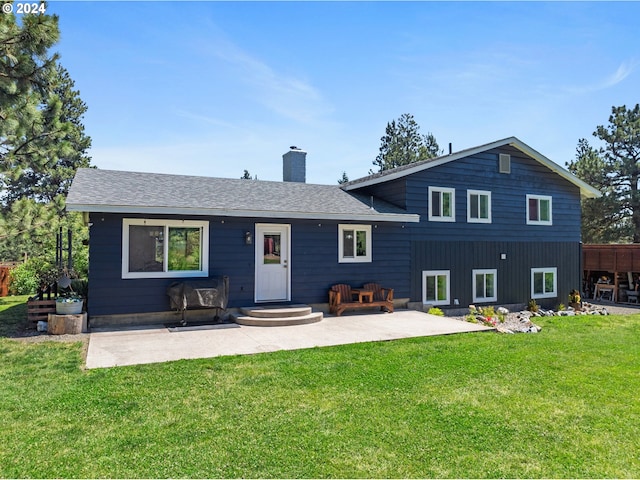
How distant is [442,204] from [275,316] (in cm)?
590

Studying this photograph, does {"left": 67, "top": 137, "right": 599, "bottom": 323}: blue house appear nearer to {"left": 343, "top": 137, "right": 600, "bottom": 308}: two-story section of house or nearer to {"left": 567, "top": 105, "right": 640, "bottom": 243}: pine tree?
{"left": 343, "top": 137, "right": 600, "bottom": 308}: two-story section of house

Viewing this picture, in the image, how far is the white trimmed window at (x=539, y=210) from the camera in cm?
1306

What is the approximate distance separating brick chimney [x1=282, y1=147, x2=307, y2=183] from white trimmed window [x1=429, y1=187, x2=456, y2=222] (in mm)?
4757

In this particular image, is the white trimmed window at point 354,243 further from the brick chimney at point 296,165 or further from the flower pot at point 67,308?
the flower pot at point 67,308

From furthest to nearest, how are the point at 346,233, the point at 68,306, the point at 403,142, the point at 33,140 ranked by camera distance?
1. the point at 403,142
2. the point at 33,140
3. the point at 346,233
4. the point at 68,306

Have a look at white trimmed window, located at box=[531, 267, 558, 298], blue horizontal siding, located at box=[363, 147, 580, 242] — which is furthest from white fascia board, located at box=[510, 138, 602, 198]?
white trimmed window, located at box=[531, 267, 558, 298]

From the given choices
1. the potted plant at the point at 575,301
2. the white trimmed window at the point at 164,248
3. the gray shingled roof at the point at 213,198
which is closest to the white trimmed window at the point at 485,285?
the potted plant at the point at 575,301

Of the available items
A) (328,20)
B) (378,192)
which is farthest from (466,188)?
(328,20)

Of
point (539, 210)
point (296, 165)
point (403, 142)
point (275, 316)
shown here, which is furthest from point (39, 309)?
point (403, 142)

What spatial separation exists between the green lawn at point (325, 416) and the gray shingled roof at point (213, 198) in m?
3.03

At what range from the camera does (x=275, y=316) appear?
883 cm

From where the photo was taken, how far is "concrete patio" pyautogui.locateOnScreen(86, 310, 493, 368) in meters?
6.09

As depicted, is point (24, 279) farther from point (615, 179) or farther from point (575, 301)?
point (615, 179)

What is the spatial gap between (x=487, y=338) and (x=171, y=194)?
7.16 meters
